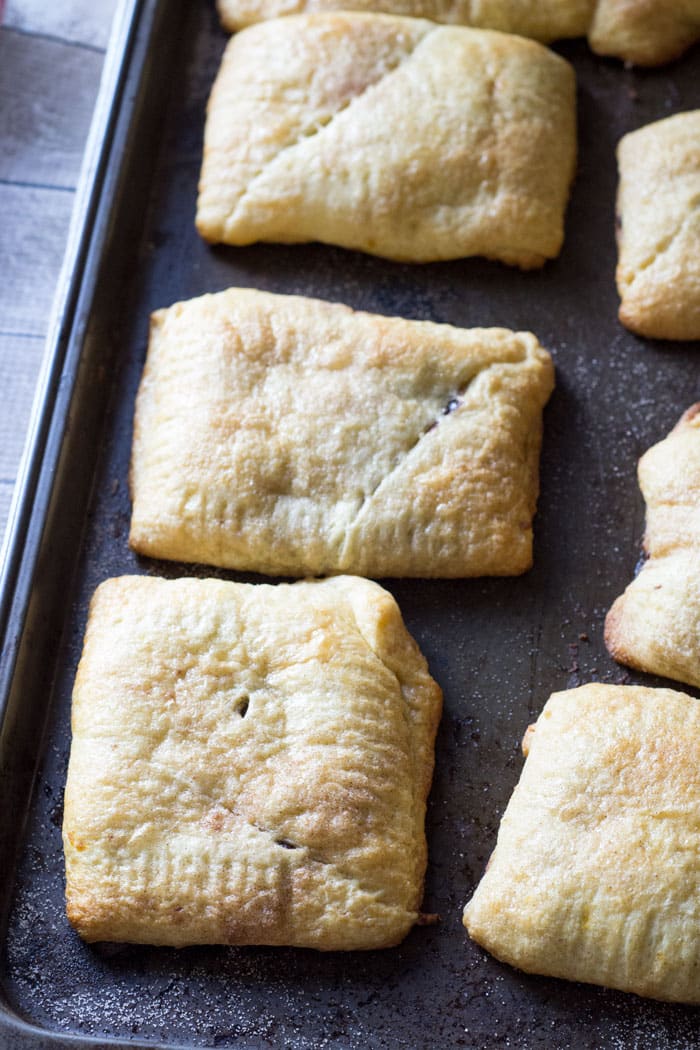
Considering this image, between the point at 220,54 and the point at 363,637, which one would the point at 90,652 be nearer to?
the point at 363,637

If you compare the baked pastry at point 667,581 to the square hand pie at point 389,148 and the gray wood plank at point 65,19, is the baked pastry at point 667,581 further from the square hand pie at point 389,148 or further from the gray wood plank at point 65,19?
the gray wood plank at point 65,19

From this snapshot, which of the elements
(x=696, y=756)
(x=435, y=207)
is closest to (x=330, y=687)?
(x=696, y=756)

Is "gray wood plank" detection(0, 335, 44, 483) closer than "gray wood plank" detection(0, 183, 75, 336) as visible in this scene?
Yes

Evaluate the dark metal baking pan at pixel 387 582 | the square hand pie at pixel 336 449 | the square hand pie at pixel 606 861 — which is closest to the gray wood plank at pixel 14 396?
the dark metal baking pan at pixel 387 582

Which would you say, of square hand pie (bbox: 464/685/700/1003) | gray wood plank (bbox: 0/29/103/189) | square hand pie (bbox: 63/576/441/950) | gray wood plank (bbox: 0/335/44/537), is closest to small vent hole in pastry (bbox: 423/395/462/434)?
square hand pie (bbox: 63/576/441/950)

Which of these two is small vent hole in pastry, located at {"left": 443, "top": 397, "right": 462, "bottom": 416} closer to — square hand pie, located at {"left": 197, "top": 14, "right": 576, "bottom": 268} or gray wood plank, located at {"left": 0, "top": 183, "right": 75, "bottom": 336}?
square hand pie, located at {"left": 197, "top": 14, "right": 576, "bottom": 268}

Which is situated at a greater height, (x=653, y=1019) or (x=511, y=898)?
(x=511, y=898)
